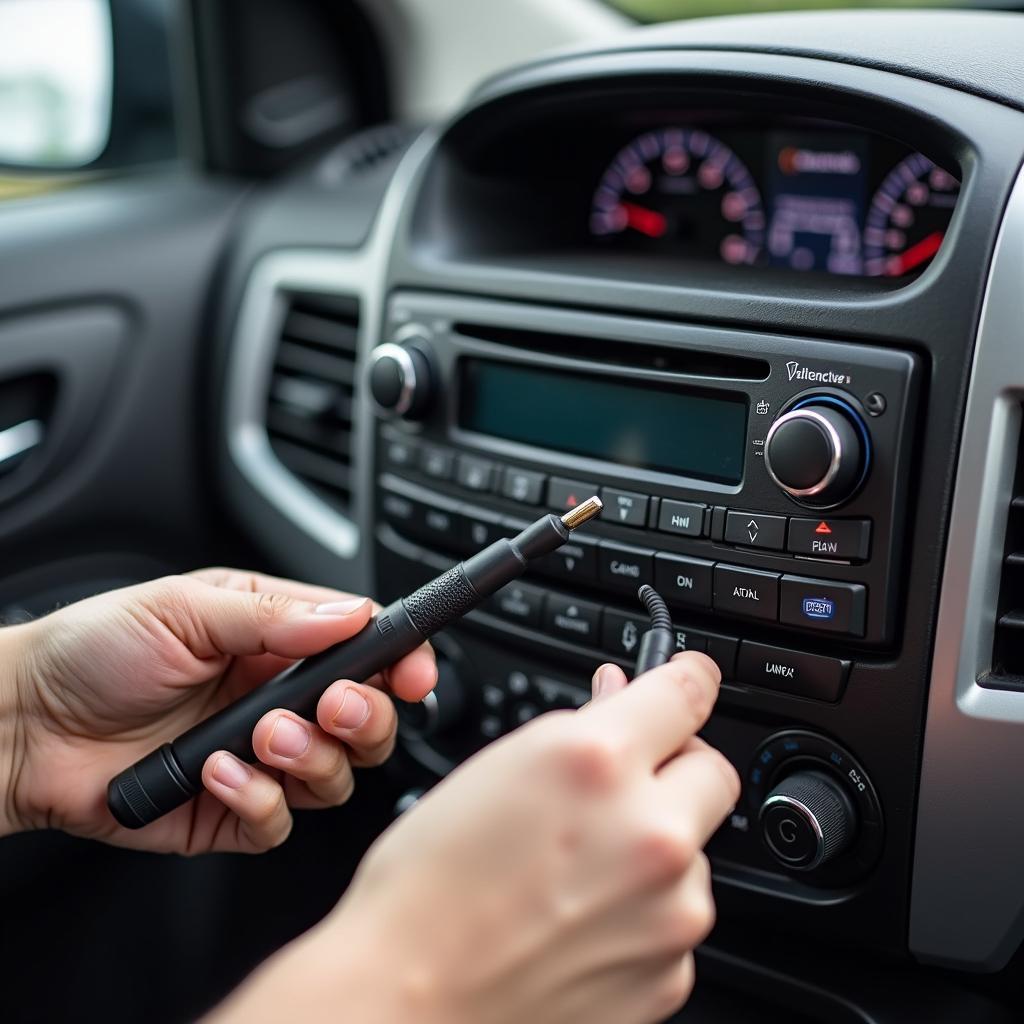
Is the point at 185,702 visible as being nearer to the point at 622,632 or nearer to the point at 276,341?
the point at 622,632

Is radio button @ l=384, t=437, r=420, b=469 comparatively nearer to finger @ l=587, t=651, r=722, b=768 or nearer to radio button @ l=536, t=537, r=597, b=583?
radio button @ l=536, t=537, r=597, b=583

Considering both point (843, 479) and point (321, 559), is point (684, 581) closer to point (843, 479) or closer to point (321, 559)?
point (843, 479)

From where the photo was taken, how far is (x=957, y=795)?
2.59ft

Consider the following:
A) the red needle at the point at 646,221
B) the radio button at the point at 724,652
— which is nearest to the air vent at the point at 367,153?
the red needle at the point at 646,221

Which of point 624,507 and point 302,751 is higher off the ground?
point 624,507

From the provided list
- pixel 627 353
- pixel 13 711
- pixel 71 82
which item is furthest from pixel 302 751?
pixel 71 82

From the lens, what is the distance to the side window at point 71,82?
1645 millimetres

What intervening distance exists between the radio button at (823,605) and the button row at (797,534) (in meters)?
0.02

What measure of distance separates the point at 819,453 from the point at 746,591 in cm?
12

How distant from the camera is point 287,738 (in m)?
0.82

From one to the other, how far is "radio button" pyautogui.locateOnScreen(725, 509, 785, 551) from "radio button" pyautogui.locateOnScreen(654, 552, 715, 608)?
29 millimetres

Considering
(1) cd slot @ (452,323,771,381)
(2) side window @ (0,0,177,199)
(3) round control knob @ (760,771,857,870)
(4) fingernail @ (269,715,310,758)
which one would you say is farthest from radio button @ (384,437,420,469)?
(2) side window @ (0,0,177,199)

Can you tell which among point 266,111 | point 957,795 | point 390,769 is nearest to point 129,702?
point 390,769

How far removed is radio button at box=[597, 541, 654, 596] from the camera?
885 mm
